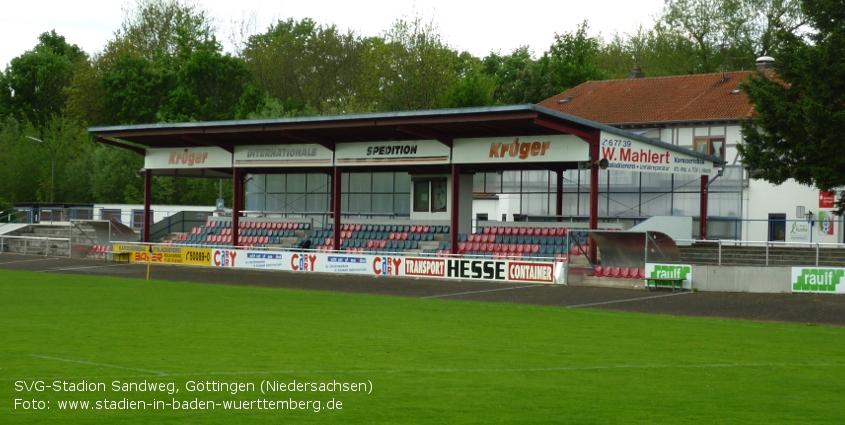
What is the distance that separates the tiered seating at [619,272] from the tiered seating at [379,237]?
36.4ft

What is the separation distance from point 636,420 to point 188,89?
2986 inches

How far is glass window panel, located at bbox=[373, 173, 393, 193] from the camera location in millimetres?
51094

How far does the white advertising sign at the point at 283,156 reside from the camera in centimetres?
4238

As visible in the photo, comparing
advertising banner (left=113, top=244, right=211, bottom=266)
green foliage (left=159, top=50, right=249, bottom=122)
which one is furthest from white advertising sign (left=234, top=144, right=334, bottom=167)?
green foliage (left=159, top=50, right=249, bottom=122)

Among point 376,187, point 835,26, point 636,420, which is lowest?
point 636,420

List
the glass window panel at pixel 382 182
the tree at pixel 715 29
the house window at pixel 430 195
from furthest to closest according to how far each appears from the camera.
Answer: the tree at pixel 715 29 → the glass window panel at pixel 382 182 → the house window at pixel 430 195

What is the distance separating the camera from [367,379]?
11906 millimetres

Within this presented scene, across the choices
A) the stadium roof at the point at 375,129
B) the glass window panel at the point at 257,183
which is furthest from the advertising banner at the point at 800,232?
the glass window panel at the point at 257,183

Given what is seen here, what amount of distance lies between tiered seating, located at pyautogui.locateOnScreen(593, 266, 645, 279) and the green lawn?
7.06 meters

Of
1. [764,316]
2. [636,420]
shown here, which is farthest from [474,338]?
[764,316]

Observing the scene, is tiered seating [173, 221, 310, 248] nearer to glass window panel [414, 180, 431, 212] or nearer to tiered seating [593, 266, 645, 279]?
glass window panel [414, 180, 431, 212]

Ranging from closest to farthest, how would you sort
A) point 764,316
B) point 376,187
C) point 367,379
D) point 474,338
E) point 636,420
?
point 636,420 → point 367,379 → point 474,338 → point 764,316 → point 376,187

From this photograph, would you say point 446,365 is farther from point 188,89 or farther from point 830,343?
point 188,89

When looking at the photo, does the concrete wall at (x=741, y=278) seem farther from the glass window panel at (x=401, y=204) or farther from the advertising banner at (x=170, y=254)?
the glass window panel at (x=401, y=204)
